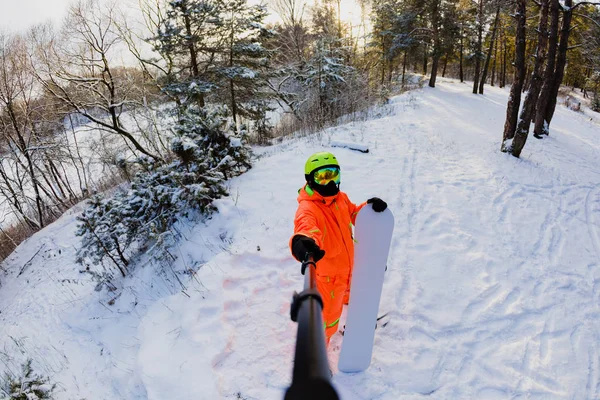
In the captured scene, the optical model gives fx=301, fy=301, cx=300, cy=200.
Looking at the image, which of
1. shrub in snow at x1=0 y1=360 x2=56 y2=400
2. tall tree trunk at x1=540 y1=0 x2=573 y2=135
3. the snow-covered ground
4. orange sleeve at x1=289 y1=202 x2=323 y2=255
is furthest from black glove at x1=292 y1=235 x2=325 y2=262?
tall tree trunk at x1=540 y1=0 x2=573 y2=135

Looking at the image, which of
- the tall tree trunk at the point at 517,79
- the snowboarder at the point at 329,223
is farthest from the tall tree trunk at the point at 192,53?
the snowboarder at the point at 329,223

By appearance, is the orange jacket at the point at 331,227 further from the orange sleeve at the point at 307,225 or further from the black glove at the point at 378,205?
the black glove at the point at 378,205

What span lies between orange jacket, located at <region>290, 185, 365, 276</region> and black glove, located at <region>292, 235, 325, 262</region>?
55cm

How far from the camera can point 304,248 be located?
2.05 metres

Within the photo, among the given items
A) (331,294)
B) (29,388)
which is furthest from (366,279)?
(29,388)

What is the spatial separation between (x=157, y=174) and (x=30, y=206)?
15222 millimetres

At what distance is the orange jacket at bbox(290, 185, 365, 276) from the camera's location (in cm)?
279

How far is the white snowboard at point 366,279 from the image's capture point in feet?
10.00

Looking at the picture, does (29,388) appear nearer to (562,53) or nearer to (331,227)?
(331,227)

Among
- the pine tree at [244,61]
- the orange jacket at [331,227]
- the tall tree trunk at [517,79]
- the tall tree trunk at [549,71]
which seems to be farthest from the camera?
the pine tree at [244,61]

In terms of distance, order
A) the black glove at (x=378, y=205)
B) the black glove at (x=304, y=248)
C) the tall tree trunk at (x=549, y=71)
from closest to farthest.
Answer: the black glove at (x=304, y=248) → the black glove at (x=378, y=205) → the tall tree trunk at (x=549, y=71)

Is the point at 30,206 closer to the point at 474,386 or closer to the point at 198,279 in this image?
the point at 198,279

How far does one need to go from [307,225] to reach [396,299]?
219cm

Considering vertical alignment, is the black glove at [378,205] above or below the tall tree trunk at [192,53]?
below
